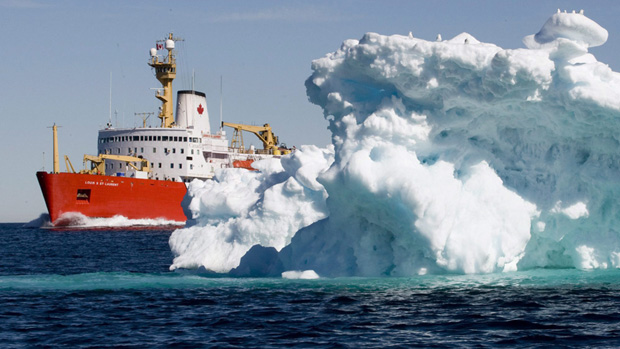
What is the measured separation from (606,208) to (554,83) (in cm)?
366

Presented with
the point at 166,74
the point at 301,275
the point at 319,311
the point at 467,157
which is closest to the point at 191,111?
the point at 166,74

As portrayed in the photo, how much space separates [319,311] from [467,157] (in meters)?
6.24

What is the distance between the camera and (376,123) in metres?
17.9

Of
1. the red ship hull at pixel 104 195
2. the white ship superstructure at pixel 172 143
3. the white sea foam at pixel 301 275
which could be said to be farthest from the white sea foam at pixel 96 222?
the white sea foam at pixel 301 275

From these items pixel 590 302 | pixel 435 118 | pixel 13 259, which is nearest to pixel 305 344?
pixel 590 302

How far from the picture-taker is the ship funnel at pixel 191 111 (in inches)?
3022

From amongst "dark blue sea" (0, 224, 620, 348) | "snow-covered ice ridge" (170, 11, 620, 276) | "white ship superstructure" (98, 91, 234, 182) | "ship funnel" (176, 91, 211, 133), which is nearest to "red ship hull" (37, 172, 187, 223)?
"white ship superstructure" (98, 91, 234, 182)

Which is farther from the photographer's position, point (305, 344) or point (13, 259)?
point (13, 259)

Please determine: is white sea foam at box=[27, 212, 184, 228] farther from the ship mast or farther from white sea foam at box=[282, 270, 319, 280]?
white sea foam at box=[282, 270, 319, 280]

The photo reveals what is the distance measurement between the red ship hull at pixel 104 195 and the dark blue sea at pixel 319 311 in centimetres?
4512

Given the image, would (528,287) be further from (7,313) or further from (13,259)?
(13,259)

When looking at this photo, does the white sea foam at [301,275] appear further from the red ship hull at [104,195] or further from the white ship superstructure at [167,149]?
the white ship superstructure at [167,149]

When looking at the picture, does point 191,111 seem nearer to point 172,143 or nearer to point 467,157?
point 172,143

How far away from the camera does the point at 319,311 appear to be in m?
14.5
